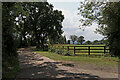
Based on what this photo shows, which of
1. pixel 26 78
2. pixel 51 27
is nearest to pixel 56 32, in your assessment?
pixel 51 27

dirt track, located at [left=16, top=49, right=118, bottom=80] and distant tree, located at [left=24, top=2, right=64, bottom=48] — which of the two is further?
distant tree, located at [left=24, top=2, right=64, bottom=48]

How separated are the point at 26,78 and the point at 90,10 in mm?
13004

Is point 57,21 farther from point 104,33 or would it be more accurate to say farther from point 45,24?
point 104,33

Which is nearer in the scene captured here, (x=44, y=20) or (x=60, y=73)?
(x=60, y=73)

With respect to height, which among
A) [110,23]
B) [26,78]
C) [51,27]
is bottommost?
[26,78]

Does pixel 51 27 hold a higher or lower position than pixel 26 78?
higher

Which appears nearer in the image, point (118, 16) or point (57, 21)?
point (118, 16)

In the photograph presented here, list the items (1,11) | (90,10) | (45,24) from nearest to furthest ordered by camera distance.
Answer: (1,11) → (90,10) → (45,24)

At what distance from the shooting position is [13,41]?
7.49 meters

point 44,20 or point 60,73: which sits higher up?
point 44,20

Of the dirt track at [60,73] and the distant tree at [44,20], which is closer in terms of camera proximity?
the dirt track at [60,73]

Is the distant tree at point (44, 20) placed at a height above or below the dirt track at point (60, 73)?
above

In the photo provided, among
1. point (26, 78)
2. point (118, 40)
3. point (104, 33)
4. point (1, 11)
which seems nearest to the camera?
point (1, 11)

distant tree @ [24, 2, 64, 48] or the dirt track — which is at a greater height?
distant tree @ [24, 2, 64, 48]
